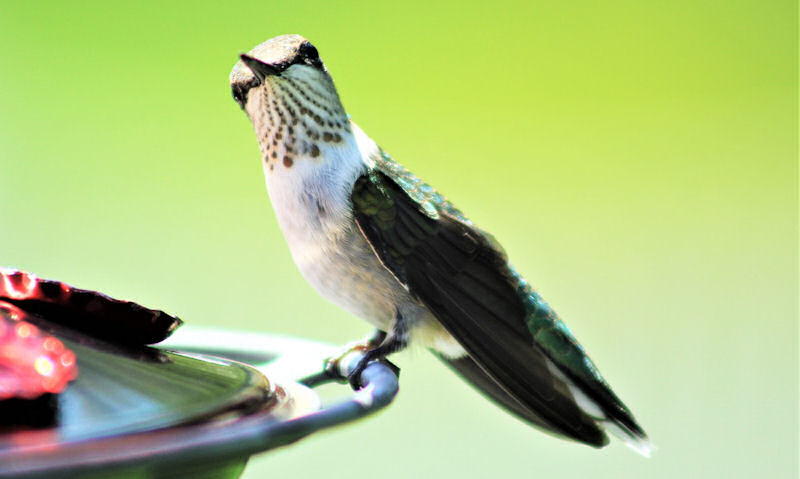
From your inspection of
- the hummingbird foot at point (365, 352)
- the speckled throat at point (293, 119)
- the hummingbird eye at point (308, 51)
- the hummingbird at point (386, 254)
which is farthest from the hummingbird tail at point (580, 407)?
the hummingbird eye at point (308, 51)

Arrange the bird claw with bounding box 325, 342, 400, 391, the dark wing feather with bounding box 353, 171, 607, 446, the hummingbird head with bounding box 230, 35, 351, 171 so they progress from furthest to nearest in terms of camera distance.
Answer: the hummingbird head with bounding box 230, 35, 351, 171
the dark wing feather with bounding box 353, 171, 607, 446
the bird claw with bounding box 325, 342, 400, 391

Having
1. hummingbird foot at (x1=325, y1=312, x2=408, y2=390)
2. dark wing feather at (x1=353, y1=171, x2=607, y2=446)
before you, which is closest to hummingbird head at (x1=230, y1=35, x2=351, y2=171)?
dark wing feather at (x1=353, y1=171, x2=607, y2=446)

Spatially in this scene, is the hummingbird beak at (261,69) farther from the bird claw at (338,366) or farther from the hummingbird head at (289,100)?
the bird claw at (338,366)

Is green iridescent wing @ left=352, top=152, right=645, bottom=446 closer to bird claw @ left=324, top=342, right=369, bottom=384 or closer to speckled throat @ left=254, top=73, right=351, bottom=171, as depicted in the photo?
speckled throat @ left=254, top=73, right=351, bottom=171

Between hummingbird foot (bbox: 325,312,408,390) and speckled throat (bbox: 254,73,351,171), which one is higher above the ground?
speckled throat (bbox: 254,73,351,171)

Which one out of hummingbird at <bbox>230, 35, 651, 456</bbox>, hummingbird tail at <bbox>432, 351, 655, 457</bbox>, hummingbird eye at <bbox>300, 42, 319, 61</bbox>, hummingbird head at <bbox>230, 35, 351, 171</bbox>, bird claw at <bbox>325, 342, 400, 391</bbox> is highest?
hummingbird eye at <bbox>300, 42, 319, 61</bbox>

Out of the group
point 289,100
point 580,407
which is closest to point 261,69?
point 289,100

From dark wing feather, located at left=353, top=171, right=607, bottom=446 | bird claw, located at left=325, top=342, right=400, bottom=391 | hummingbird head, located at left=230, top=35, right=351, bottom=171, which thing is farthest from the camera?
hummingbird head, located at left=230, top=35, right=351, bottom=171

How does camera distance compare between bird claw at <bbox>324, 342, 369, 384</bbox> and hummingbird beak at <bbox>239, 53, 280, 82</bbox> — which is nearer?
bird claw at <bbox>324, 342, 369, 384</bbox>
